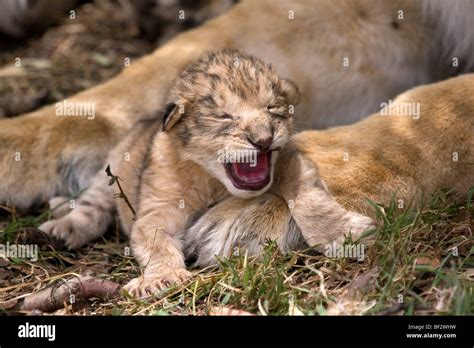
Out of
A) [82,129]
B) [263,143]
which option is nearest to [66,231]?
[82,129]

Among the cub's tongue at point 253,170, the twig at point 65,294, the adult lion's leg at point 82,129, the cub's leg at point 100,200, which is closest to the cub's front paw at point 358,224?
the cub's tongue at point 253,170

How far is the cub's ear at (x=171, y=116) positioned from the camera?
306 centimetres

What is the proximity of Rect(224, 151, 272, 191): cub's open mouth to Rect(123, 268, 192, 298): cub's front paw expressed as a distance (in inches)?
12.5

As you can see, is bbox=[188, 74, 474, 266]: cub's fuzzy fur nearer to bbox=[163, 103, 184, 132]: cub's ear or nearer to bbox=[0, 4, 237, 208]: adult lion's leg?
bbox=[163, 103, 184, 132]: cub's ear

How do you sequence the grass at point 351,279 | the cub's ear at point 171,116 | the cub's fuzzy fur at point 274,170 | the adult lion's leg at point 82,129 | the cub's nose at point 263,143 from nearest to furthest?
the grass at point 351,279, the cub's nose at point 263,143, the cub's fuzzy fur at point 274,170, the cub's ear at point 171,116, the adult lion's leg at point 82,129

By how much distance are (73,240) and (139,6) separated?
83.7 inches

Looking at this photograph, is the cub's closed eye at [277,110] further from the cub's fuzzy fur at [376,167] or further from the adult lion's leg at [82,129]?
the adult lion's leg at [82,129]

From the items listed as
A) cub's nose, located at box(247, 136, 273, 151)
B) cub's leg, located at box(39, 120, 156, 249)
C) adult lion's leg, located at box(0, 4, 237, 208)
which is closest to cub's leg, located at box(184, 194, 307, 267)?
cub's nose, located at box(247, 136, 273, 151)

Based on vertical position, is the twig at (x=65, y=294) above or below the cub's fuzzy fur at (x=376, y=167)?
below

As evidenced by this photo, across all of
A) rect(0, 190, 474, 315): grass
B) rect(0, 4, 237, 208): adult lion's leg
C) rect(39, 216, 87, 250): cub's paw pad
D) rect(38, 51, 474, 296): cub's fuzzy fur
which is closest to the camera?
rect(0, 190, 474, 315): grass

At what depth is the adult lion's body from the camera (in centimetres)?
371

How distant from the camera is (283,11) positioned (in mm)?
3908
